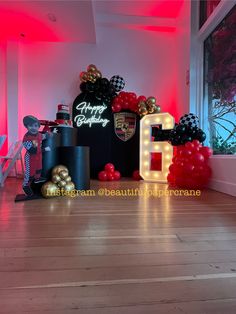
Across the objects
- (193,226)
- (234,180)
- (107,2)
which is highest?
(107,2)

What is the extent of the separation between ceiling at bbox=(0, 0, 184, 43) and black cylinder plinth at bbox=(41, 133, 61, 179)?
6.39ft

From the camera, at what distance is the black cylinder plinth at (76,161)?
257 centimetres

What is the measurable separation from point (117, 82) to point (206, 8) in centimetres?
168

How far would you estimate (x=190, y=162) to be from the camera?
2.82 meters

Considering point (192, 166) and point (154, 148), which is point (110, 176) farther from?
point (192, 166)

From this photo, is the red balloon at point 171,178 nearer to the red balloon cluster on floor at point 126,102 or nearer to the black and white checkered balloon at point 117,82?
the red balloon cluster on floor at point 126,102

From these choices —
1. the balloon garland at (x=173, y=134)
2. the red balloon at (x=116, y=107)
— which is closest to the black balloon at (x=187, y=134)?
the balloon garland at (x=173, y=134)

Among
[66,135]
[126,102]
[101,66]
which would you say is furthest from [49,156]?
[101,66]

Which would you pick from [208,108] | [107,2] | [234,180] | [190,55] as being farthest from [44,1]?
[234,180]

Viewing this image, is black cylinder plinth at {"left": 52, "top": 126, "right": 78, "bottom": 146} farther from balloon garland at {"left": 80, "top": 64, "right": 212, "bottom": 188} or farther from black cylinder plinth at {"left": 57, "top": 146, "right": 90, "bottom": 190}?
balloon garland at {"left": 80, "top": 64, "right": 212, "bottom": 188}

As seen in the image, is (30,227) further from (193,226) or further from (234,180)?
(234,180)

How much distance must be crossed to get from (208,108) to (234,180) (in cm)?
136

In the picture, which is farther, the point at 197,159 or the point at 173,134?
the point at 173,134

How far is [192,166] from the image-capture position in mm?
2805
